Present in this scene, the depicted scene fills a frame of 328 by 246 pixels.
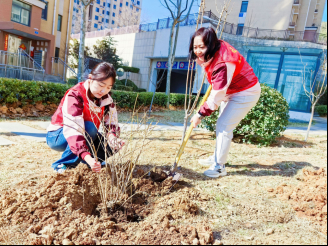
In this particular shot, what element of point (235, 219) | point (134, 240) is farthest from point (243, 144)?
point (134, 240)

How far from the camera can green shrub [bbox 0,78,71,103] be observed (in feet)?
17.1

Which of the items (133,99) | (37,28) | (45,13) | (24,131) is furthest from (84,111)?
(45,13)

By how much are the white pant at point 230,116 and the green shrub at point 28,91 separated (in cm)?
470

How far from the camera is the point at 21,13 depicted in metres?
14.7

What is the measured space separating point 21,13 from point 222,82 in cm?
1671

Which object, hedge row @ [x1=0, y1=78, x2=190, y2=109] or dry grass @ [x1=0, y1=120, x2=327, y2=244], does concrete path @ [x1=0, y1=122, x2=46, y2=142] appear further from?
hedge row @ [x1=0, y1=78, x2=190, y2=109]

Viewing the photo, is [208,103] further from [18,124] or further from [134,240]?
[18,124]

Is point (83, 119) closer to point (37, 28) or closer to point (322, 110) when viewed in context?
point (37, 28)

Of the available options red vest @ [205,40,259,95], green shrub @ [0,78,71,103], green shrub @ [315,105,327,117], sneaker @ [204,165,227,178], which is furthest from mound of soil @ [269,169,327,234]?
green shrub @ [315,105,327,117]

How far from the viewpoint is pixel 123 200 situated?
1888mm

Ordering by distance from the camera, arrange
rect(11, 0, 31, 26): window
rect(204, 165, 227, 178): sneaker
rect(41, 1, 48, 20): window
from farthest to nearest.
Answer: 1. rect(41, 1, 48, 20): window
2. rect(11, 0, 31, 26): window
3. rect(204, 165, 227, 178): sneaker

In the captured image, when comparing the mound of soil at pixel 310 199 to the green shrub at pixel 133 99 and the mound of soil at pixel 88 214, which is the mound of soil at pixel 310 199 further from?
the green shrub at pixel 133 99

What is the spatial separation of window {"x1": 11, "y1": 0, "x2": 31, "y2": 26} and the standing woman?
15973mm

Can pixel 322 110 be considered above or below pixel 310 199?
above
